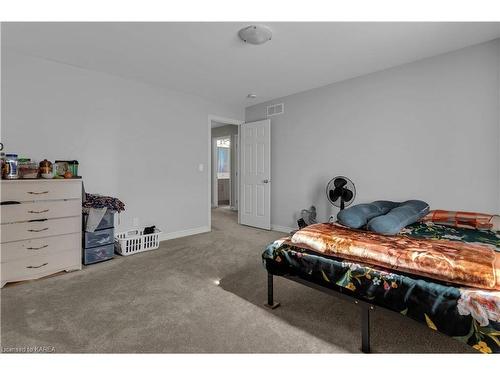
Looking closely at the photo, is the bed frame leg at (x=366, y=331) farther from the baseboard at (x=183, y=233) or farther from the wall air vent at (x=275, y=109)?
the wall air vent at (x=275, y=109)

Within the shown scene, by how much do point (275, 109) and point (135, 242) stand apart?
10.2 ft

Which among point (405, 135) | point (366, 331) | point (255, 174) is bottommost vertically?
point (366, 331)

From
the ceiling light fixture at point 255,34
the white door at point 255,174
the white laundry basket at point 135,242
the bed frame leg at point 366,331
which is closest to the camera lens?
the bed frame leg at point 366,331

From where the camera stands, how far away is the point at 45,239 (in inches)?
95.5

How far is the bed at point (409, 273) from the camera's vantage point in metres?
1.11

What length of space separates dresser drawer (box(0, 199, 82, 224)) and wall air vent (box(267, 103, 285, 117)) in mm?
3250

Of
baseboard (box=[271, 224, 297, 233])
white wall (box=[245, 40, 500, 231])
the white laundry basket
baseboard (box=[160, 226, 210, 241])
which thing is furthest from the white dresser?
white wall (box=[245, 40, 500, 231])

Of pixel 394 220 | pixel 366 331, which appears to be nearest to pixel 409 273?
pixel 366 331

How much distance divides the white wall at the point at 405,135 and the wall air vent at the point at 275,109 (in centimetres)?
11

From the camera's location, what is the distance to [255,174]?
4738 millimetres

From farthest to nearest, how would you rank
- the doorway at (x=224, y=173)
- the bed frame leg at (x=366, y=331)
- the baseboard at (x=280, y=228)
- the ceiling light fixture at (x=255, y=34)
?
the doorway at (x=224, y=173) → the baseboard at (x=280, y=228) → the ceiling light fixture at (x=255, y=34) → the bed frame leg at (x=366, y=331)

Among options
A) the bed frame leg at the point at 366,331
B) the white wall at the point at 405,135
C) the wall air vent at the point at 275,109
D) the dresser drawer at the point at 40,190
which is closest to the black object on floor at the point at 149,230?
the dresser drawer at the point at 40,190

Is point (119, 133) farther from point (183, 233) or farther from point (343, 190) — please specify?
point (343, 190)

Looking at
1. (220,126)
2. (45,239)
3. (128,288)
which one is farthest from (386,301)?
(220,126)
